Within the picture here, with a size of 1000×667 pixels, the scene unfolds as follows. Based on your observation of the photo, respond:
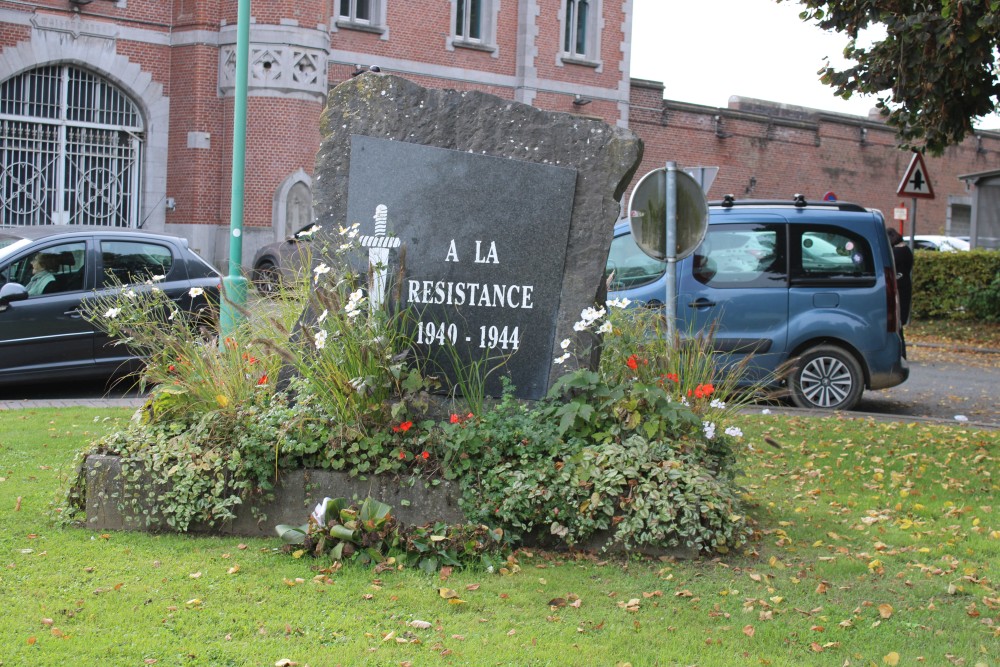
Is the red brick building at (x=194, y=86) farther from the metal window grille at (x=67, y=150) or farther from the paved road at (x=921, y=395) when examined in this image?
the paved road at (x=921, y=395)

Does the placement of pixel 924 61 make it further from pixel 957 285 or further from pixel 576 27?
pixel 576 27

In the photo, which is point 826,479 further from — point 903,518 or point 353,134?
point 353,134

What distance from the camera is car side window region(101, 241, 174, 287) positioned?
11094mm

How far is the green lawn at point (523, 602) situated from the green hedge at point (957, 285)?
17.0 meters

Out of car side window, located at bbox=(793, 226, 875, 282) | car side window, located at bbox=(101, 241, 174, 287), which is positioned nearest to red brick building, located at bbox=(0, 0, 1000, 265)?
car side window, located at bbox=(101, 241, 174, 287)

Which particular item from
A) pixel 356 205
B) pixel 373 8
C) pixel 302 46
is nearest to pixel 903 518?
Answer: pixel 356 205

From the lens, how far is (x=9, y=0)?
24.0 meters

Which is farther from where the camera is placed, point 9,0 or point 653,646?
point 9,0

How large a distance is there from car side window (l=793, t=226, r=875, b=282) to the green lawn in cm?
506

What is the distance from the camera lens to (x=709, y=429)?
5852mm

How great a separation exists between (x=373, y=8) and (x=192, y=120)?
6214mm

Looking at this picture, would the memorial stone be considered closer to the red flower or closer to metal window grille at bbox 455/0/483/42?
the red flower

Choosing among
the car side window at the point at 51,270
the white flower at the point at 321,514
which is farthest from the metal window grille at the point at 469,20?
the white flower at the point at 321,514

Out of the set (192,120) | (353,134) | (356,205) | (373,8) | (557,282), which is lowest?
(557,282)
